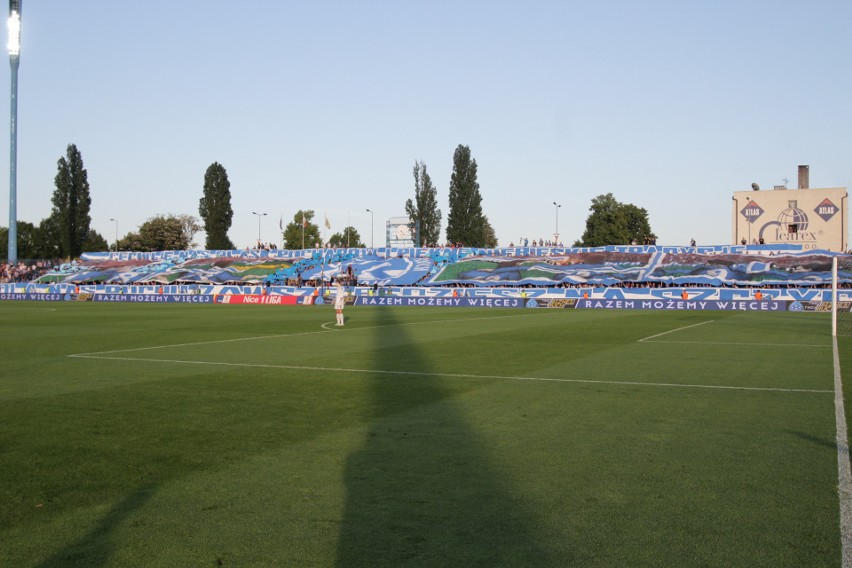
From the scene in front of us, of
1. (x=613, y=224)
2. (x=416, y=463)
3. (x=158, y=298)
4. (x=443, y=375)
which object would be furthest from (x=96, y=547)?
(x=613, y=224)

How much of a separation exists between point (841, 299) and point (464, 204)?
45.2 meters

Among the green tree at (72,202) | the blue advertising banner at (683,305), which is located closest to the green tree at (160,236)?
the green tree at (72,202)

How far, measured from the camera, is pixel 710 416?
1020cm

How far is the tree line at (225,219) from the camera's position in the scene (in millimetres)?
84500

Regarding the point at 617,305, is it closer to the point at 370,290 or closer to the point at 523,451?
the point at 370,290

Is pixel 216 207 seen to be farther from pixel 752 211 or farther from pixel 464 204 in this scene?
pixel 752 211

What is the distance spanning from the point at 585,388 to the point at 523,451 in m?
5.01

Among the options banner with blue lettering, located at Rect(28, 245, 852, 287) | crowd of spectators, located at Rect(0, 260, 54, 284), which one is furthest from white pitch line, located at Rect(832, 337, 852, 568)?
crowd of spectators, located at Rect(0, 260, 54, 284)

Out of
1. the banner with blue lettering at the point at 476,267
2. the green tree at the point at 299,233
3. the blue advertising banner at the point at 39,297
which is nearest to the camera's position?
the banner with blue lettering at the point at 476,267

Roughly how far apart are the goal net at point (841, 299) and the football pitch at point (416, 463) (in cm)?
1112

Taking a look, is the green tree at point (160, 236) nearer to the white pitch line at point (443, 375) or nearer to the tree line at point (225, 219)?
the tree line at point (225, 219)

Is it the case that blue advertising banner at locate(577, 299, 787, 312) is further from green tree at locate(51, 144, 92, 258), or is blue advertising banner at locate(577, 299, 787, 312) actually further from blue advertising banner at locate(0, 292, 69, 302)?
green tree at locate(51, 144, 92, 258)

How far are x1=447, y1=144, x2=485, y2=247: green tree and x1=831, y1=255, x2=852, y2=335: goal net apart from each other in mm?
38170

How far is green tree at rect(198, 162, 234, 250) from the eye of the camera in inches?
3511
